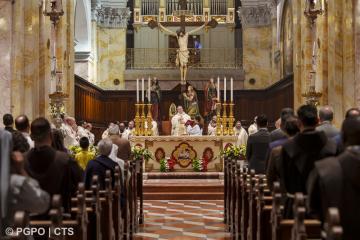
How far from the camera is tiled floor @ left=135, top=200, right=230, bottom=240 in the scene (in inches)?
386

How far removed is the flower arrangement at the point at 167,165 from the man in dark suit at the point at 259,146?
7.87m

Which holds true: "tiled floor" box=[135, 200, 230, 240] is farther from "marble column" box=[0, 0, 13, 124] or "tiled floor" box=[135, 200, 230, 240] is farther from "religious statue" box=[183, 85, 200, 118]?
"religious statue" box=[183, 85, 200, 118]

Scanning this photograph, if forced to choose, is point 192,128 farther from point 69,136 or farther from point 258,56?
point 258,56

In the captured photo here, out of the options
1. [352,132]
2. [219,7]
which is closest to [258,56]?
[219,7]

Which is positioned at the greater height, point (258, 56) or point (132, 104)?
point (258, 56)

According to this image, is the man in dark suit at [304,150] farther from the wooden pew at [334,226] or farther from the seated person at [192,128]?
the seated person at [192,128]

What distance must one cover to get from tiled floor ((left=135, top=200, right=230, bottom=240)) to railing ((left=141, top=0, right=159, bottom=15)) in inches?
716

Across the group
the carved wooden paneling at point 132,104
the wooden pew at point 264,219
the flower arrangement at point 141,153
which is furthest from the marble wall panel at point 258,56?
the wooden pew at point 264,219

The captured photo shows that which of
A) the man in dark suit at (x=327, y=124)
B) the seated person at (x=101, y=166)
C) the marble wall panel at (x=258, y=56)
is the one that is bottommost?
the seated person at (x=101, y=166)

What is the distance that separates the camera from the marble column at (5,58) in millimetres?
14242

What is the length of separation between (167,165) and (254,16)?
1478 cm

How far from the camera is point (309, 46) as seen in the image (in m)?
18.3

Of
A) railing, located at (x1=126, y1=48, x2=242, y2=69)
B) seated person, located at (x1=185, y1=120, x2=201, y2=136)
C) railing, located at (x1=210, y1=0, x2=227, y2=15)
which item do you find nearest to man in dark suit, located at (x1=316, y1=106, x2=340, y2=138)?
seated person, located at (x1=185, y1=120, x2=201, y2=136)

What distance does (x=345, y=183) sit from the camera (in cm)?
388
